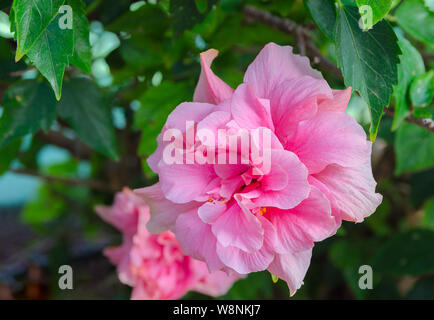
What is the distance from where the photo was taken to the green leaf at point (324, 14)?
438mm

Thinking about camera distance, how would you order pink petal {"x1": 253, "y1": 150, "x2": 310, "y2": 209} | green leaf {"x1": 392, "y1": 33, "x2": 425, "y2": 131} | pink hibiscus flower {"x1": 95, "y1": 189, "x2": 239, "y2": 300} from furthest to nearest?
pink hibiscus flower {"x1": 95, "y1": 189, "x2": 239, "y2": 300} → green leaf {"x1": 392, "y1": 33, "x2": 425, "y2": 131} → pink petal {"x1": 253, "y1": 150, "x2": 310, "y2": 209}

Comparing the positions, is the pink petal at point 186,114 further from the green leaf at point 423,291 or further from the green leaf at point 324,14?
the green leaf at point 423,291

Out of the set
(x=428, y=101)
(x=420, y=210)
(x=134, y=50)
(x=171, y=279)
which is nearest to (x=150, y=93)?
(x=134, y=50)

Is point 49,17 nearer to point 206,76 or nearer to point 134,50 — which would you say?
point 206,76

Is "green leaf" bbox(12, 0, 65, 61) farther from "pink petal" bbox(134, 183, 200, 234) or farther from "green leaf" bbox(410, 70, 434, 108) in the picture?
"green leaf" bbox(410, 70, 434, 108)

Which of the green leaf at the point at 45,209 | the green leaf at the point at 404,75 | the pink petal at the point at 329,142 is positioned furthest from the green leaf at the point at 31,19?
the green leaf at the point at 45,209

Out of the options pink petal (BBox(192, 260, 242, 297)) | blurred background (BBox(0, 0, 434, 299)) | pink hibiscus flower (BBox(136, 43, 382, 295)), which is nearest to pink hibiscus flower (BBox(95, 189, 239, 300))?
pink petal (BBox(192, 260, 242, 297))

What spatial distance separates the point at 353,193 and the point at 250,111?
0.36ft

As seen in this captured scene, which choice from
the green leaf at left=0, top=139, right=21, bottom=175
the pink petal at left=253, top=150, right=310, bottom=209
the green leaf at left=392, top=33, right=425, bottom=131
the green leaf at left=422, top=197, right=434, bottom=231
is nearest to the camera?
the pink petal at left=253, top=150, right=310, bottom=209

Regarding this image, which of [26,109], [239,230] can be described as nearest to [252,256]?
[239,230]

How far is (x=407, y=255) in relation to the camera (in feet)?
2.66

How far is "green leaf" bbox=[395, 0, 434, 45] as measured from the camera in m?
0.55

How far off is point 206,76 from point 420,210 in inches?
33.6

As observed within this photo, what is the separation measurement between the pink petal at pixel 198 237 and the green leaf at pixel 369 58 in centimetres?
17
